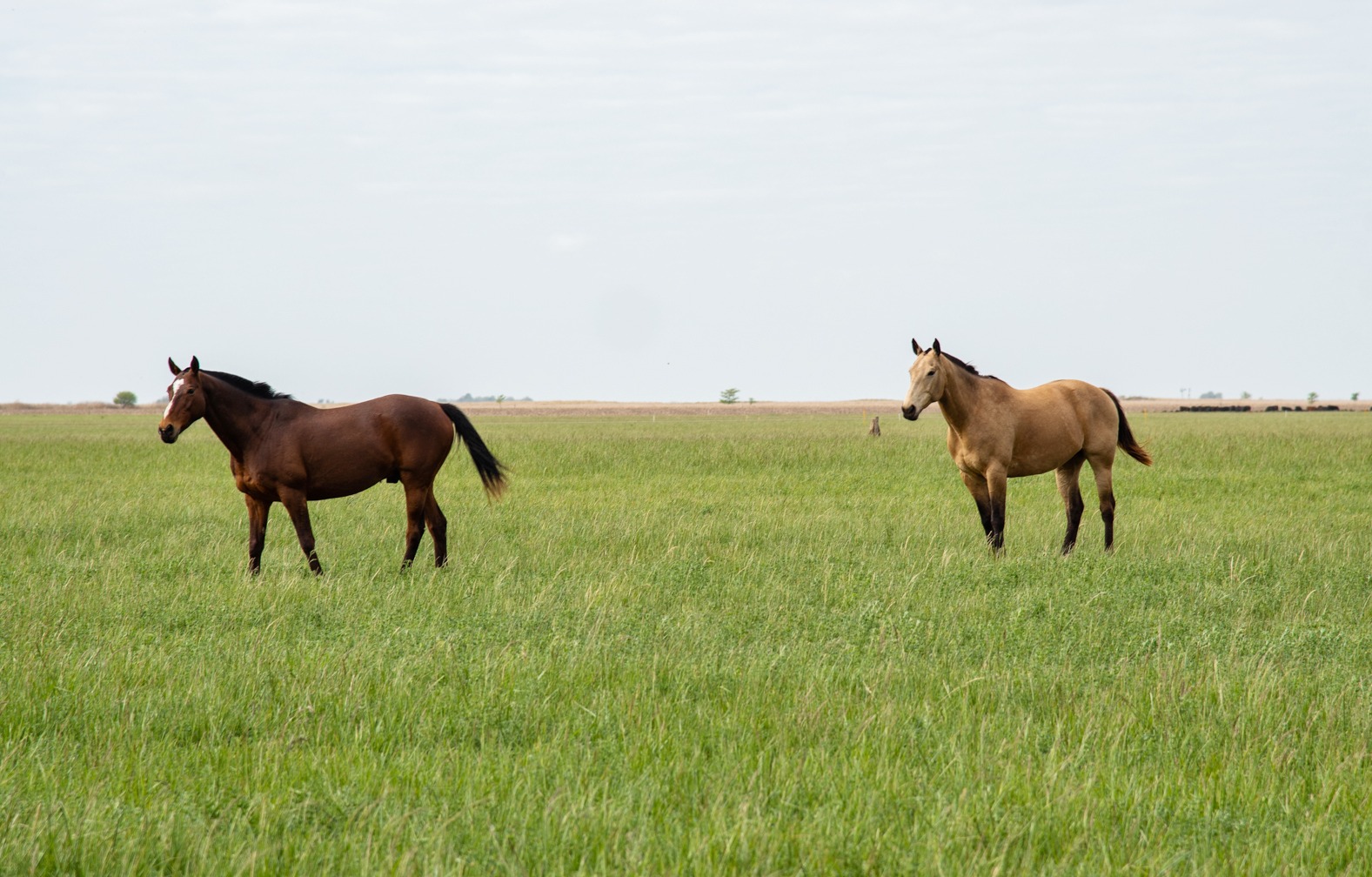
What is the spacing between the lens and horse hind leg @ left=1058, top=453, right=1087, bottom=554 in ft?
38.7

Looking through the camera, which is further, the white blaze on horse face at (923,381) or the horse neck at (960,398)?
the horse neck at (960,398)

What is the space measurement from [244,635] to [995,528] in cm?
757

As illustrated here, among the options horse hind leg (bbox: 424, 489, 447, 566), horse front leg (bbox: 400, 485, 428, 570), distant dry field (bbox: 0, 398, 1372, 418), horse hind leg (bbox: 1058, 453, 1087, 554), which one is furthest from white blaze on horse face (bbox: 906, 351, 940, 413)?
distant dry field (bbox: 0, 398, 1372, 418)

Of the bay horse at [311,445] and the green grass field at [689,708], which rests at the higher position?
the bay horse at [311,445]

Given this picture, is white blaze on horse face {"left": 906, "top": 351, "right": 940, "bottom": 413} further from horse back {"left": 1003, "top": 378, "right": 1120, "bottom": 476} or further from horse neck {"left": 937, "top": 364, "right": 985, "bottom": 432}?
horse back {"left": 1003, "top": 378, "right": 1120, "bottom": 476}

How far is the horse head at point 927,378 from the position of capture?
10.7 meters

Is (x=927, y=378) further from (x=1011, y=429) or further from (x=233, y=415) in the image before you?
(x=233, y=415)

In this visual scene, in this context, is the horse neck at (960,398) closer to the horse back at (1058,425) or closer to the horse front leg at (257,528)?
the horse back at (1058,425)

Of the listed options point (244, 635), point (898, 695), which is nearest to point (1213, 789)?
point (898, 695)

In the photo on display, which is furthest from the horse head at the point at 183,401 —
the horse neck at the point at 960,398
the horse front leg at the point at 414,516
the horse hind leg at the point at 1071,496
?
the horse hind leg at the point at 1071,496

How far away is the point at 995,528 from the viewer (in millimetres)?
11172

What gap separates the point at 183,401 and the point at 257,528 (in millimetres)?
1389

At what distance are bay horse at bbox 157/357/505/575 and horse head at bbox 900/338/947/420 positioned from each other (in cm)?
455

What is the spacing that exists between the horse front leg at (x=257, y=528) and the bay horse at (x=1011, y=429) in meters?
6.31
